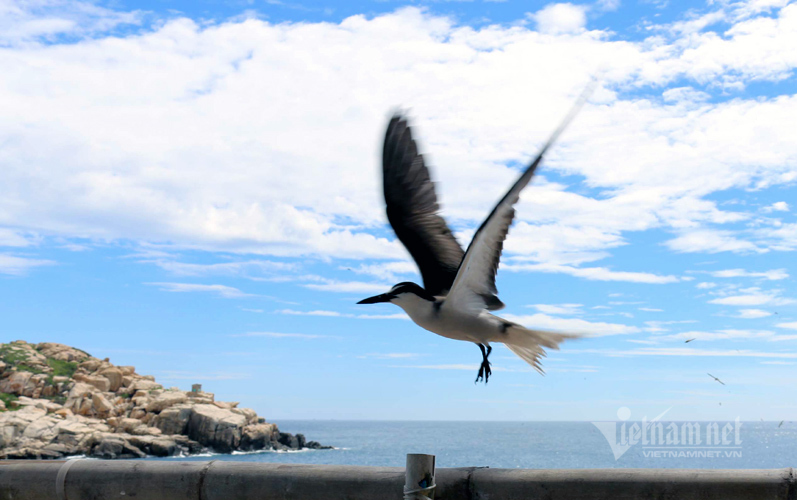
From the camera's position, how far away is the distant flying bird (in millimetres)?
4209

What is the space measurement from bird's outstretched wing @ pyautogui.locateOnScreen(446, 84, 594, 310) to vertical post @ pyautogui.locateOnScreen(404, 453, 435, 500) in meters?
1.26

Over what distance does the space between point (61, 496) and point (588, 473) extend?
294 cm

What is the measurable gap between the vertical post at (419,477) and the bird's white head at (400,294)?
1.28 meters

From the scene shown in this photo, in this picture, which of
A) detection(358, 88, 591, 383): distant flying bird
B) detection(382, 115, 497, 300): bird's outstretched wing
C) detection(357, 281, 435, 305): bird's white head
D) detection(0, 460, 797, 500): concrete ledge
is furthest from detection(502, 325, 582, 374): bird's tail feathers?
detection(0, 460, 797, 500): concrete ledge

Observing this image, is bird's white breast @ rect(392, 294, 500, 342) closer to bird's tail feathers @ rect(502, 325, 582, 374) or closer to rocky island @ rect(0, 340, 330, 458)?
bird's tail feathers @ rect(502, 325, 582, 374)

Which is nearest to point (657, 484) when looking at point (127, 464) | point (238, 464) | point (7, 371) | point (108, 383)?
point (238, 464)

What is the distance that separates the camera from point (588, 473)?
3.29m

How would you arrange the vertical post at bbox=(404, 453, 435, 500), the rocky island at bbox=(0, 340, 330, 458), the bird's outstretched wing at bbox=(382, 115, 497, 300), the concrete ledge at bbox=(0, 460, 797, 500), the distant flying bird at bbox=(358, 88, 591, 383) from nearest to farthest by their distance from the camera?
the concrete ledge at bbox=(0, 460, 797, 500) → the vertical post at bbox=(404, 453, 435, 500) → the distant flying bird at bbox=(358, 88, 591, 383) → the bird's outstretched wing at bbox=(382, 115, 497, 300) → the rocky island at bbox=(0, 340, 330, 458)

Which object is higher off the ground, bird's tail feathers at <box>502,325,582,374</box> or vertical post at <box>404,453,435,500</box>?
bird's tail feathers at <box>502,325,582,374</box>

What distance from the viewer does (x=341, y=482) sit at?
3.56 meters

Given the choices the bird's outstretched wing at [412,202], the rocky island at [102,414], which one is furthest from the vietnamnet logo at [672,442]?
the bird's outstretched wing at [412,202]

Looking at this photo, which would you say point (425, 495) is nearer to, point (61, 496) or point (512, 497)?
point (512, 497)

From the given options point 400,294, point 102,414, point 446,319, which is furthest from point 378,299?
point 102,414

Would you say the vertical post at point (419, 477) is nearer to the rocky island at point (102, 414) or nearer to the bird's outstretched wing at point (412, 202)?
the bird's outstretched wing at point (412, 202)
